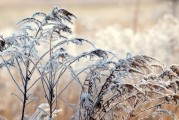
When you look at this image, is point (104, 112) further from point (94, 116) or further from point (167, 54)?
point (167, 54)

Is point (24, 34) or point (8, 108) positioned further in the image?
point (8, 108)

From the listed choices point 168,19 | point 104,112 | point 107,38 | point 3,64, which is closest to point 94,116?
point 104,112

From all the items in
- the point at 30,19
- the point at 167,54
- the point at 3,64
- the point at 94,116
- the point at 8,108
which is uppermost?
the point at 167,54

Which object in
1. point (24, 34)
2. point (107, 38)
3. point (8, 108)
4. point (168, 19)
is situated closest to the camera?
point (24, 34)

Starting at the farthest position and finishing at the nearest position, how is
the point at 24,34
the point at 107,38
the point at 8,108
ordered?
1. the point at 107,38
2. the point at 8,108
3. the point at 24,34

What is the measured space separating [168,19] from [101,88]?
4.52 meters

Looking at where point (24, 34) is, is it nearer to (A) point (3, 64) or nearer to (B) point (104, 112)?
(A) point (3, 64)

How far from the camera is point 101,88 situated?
2.62 meters

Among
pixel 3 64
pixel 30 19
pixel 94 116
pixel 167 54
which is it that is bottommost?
pixel 94 116

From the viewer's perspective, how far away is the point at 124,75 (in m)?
2.54

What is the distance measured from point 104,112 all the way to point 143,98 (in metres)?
0.18

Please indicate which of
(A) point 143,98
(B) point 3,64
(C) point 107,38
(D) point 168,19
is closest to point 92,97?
(A) point 143,98

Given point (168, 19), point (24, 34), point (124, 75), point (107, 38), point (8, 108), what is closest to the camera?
point (124, 75)

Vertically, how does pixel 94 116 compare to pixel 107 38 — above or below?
below
